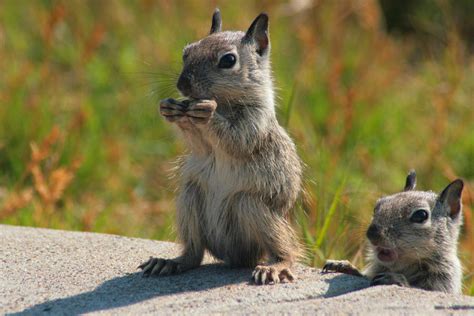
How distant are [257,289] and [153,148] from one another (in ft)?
16.3

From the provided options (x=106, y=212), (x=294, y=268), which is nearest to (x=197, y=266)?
(x=294, y=268)

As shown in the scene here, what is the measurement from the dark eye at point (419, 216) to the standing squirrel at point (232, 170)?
0.74 metres

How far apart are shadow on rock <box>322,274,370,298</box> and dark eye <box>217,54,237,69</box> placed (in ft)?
4.66

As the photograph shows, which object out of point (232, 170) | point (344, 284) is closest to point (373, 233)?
point (344, 284)

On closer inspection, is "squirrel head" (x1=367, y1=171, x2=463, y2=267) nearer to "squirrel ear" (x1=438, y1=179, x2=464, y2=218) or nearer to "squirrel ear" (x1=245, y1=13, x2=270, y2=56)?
"squirrel ear" (x1=438, y1=179, x2=464, y2=218)

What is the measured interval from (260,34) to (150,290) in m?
1.84

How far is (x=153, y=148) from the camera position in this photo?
9523mm

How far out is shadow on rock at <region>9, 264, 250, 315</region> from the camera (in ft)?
14.7

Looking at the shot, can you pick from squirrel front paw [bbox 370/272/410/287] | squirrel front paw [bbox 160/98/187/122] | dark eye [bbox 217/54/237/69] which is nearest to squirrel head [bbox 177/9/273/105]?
dark eye [bbox 217/54/237/69]

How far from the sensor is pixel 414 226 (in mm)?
5391

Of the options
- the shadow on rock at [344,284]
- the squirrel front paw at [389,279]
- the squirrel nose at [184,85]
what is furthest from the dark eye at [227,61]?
the squirrel front paw at [389,279]

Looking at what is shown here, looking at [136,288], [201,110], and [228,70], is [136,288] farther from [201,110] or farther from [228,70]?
[228,70]

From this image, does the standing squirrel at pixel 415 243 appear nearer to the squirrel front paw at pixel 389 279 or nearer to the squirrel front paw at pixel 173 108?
the squirrel front paw at pixel 389 279

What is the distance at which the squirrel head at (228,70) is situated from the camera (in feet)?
16.9
